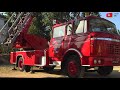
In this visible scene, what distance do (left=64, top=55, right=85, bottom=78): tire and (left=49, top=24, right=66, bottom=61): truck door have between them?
0.75 meters

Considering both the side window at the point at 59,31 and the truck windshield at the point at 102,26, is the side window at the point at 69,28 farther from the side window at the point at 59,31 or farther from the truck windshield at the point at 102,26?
the truck windshield at the point at 102,26

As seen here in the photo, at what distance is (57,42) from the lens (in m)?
11.4

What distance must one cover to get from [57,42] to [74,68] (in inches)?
68.7

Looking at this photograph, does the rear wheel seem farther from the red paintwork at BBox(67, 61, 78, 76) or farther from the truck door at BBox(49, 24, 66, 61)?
the red paintwork at BBox(67, 61, 78, 76)

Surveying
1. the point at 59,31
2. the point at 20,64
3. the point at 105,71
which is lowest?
the point at 105,71

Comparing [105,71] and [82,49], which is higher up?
[82,49]

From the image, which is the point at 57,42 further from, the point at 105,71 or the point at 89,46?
the point at 105,71

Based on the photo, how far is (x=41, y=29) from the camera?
1465 centimetres

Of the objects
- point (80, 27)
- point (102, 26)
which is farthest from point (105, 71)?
point (80, 27)

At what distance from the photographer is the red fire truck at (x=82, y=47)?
9.56 meters

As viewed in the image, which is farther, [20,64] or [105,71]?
[20,64]
